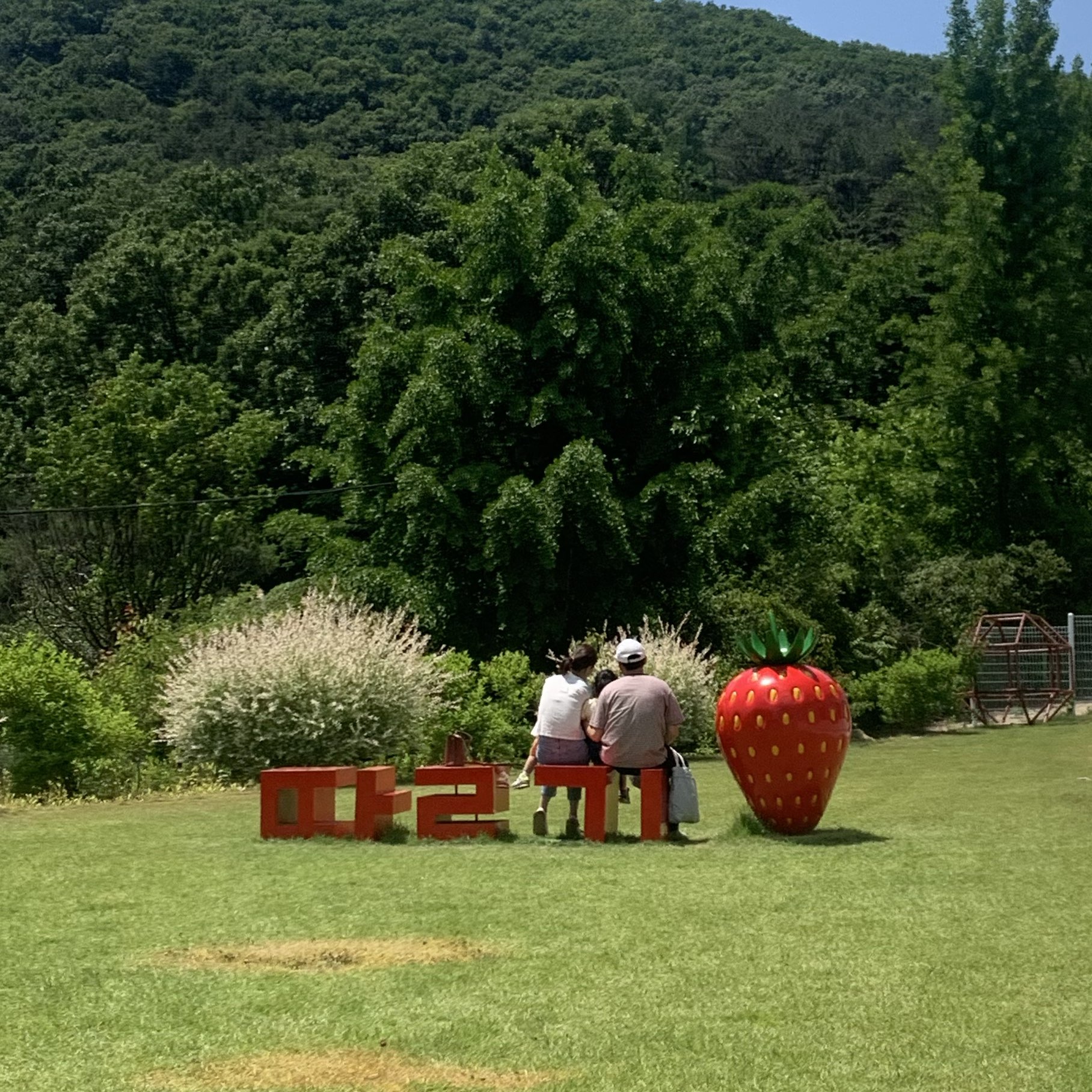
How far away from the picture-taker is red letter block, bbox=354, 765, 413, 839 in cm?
1260

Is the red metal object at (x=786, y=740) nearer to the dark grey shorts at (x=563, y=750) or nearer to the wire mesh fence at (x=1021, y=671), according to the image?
the dark grey shorts at (x=563, y=750)

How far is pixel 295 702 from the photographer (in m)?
19.3

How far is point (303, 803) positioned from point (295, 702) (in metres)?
6.63

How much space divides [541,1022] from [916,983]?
1.65 meters

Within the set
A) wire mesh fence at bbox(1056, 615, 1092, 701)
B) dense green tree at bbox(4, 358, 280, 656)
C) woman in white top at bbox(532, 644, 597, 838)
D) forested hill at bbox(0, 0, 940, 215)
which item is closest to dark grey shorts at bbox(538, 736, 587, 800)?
woman in white top at bbox(532, 644, 597, 838)

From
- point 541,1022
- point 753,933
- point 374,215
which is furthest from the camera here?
point 374,215

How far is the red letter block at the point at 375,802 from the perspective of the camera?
12.6 m

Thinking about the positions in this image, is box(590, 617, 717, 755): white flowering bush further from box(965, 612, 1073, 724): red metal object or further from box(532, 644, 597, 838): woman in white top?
box(965, 612, 1073, 724): red metal object

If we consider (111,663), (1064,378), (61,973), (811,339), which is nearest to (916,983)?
(61,973)

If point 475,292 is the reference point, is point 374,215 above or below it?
above

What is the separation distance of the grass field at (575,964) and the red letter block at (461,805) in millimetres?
455

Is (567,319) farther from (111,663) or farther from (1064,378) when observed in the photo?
(1064,378)

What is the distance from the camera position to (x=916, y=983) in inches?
275

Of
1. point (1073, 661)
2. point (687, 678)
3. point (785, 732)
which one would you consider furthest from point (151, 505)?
point (785, 732)
